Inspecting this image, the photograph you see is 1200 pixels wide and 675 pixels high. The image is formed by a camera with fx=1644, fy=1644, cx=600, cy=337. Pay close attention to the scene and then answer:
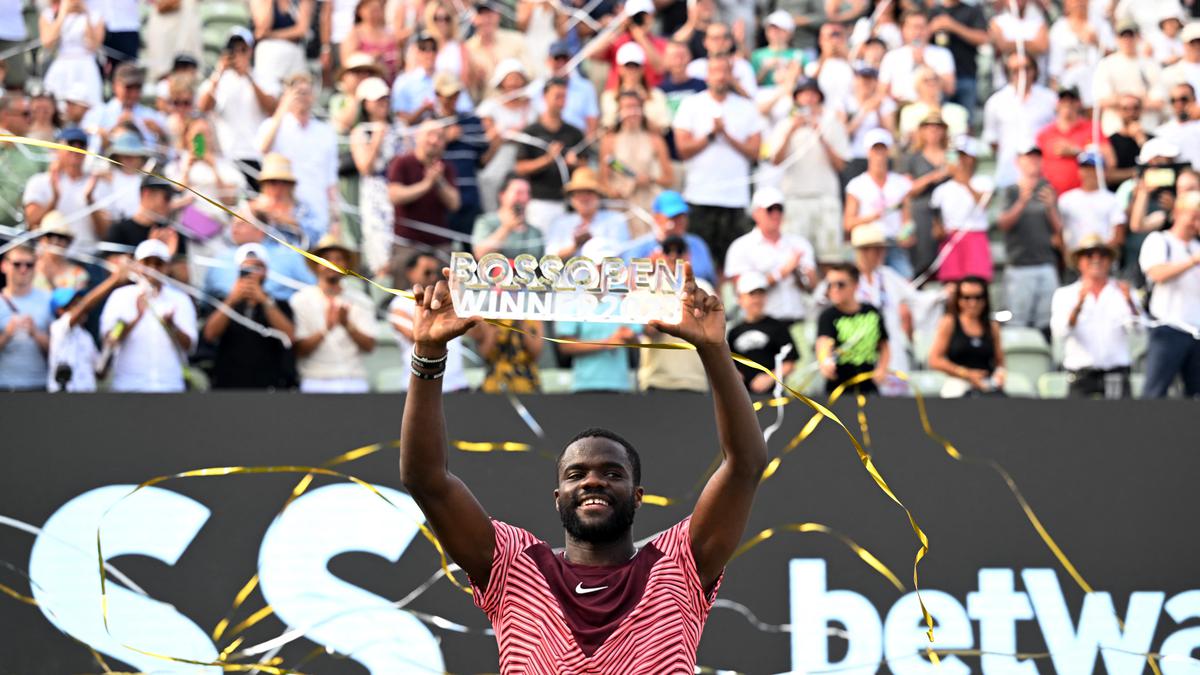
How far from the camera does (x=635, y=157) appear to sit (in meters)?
8.70

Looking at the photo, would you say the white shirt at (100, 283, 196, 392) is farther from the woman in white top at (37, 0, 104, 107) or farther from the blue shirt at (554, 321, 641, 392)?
the woman in white top at (37, 0, 104, 107)

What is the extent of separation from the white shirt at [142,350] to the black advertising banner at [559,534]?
2.03ft

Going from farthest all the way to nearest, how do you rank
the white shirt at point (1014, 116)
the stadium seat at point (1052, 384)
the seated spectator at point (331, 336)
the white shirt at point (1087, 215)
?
the white shirt at point (1014, 116) → the white shirt at point (1087, 215) → the stadium seat at point (1052, 384) → the seated spectator at point (331, 336)

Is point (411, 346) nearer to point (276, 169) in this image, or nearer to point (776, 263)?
point (276, 169)

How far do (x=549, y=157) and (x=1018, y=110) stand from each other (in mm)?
2870

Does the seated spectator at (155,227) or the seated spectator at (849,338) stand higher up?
the seated spectator at (155,227)

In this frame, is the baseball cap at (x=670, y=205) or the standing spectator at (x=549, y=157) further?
the standing spectator at (x=549, y=157)

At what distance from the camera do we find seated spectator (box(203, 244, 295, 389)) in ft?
23.4

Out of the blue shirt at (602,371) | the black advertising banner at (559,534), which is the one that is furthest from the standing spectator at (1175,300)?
the blue shirt at (602,371)

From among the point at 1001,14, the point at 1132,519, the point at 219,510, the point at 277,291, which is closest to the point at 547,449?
the point at 219,510

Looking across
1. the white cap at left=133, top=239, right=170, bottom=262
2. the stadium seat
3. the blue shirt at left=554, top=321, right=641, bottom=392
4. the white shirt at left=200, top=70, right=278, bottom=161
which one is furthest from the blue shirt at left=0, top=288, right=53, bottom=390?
the stadium seat

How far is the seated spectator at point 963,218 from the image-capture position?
8.30 meters

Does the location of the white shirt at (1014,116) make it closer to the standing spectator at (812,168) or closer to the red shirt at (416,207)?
the standing spectator at (812,168)

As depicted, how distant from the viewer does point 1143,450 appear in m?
6.58
